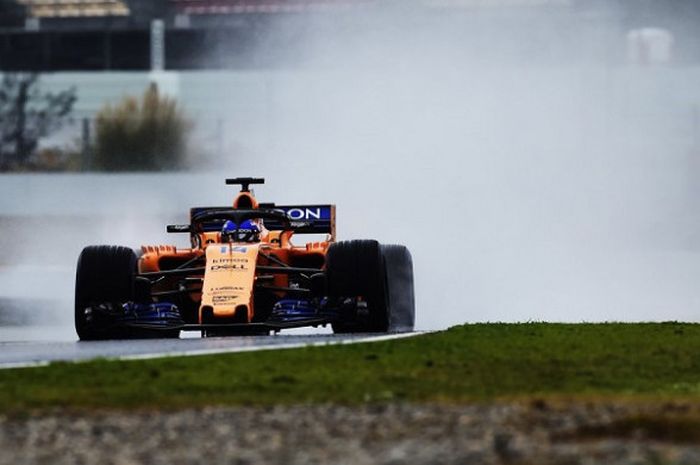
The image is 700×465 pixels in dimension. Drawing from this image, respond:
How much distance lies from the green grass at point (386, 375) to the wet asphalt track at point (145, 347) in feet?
2.03

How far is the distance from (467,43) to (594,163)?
695 cm

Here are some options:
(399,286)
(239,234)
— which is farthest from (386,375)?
(399,286)

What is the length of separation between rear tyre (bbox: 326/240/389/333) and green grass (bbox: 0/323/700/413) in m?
2.30

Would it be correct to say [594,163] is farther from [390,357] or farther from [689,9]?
[390,357]

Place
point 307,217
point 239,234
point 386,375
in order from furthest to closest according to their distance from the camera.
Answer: point 307,217, point 239,234, point 386,375

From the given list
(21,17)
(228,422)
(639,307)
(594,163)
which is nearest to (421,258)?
(639,307)

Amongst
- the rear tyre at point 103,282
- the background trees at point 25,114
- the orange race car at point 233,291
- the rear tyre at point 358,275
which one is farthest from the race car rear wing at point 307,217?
the background trees at point 25,114

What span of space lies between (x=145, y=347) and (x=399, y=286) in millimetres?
4975

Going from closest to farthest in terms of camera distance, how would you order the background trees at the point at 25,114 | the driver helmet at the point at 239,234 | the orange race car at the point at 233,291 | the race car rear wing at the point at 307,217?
the orange race car at the point at 233,291 → the driver helmet at the point at 239,234 → the race car rear wing at the point at 307,217 → the background trees at the point at 25,114

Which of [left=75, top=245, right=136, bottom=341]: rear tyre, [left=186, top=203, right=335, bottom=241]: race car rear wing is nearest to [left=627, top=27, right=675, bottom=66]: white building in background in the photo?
[left=186, top=203, right=335, bottom=241]: race car rear wing

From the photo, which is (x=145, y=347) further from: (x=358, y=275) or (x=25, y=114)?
(x=25, y=114)

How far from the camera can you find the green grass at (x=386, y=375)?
12.9m

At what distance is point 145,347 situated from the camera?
1767 centimetres

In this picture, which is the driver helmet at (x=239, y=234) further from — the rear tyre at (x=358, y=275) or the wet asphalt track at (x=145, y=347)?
the wet asphalt track at (x=145, y=347)
